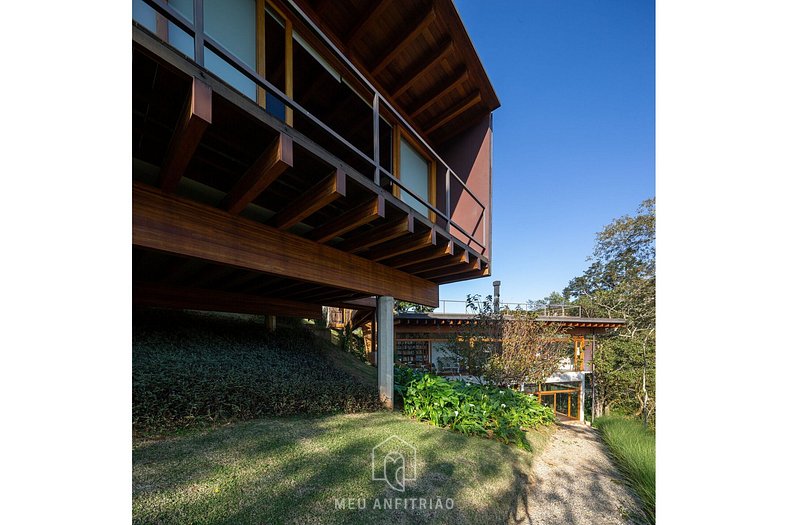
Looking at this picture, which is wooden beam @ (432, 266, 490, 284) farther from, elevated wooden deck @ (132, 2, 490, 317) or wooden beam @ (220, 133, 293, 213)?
wooden beam @ (220, 133, 293, 213)

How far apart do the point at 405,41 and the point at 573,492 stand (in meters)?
6.64

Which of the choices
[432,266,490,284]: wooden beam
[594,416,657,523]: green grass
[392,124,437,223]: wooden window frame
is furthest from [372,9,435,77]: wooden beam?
[594,416,657,523]: green grass

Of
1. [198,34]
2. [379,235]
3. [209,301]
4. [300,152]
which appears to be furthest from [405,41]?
[209,301]

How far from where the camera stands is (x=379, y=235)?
165 inches

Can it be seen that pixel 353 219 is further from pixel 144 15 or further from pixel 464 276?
pixel 464 276

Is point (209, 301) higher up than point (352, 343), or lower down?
higher up

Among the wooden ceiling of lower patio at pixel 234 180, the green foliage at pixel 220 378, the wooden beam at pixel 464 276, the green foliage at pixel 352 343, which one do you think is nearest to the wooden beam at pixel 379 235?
the wooden ceiling of lower patio at pixel 234 180

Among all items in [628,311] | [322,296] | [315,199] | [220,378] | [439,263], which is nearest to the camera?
[315,199]

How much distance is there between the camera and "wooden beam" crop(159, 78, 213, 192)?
1.90 metres

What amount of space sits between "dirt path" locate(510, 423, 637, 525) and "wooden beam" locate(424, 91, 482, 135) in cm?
626
